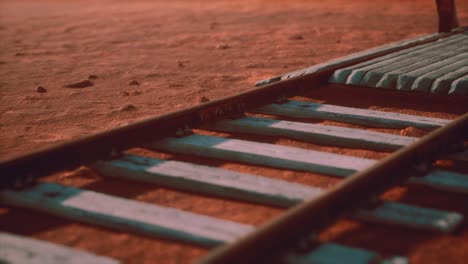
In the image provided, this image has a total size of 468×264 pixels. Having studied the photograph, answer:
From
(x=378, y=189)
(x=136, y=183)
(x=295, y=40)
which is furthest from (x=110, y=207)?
(x=295, y=40)

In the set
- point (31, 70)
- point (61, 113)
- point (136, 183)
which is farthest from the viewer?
point (31, 70)

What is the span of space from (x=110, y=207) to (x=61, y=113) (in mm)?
2666

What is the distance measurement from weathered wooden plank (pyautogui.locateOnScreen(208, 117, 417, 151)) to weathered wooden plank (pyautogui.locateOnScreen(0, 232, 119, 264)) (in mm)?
2054

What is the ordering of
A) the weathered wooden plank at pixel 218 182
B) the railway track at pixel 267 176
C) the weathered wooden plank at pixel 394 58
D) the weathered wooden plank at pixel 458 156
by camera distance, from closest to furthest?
the railway track at pixel 267 176
the weathered wooden plank at pixel 218 182
the weathered wooden plank at pixel 458 156
the weathered wooden plank at pixel 394 58

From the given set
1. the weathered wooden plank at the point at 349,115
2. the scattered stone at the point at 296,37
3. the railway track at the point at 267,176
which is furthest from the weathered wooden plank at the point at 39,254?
the scattered stone at the point at 296,37

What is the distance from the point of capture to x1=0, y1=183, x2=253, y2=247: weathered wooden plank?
2482 millimetres

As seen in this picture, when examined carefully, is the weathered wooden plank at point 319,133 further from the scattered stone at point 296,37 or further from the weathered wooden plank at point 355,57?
the scattered stone at point 296,37

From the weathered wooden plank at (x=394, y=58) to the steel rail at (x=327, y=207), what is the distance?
5.98ft

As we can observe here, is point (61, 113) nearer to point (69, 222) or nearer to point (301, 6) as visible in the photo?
point (69, 222)

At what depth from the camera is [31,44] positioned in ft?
35.3

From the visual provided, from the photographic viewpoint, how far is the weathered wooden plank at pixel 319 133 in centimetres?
379

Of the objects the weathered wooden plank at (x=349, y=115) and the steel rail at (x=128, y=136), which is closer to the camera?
the steel rail at (x=128, y=136)

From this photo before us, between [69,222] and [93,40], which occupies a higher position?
[93,40]

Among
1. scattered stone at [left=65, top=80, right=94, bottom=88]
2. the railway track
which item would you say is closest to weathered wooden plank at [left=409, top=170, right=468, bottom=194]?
the railway track
